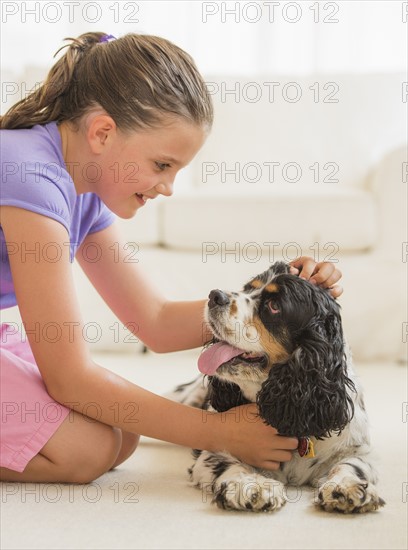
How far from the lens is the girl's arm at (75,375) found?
5.43 feet

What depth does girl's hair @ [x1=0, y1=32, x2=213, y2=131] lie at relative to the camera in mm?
1714

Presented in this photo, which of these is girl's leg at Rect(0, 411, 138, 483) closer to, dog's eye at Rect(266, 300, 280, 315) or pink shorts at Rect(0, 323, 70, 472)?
pink shorts at Rect(0, 323, 70, 472)

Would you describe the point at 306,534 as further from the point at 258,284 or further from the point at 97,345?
the point at 97,345

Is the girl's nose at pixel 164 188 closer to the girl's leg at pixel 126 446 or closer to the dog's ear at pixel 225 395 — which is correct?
the dog's ear at pixel 225 395

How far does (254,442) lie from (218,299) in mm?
313

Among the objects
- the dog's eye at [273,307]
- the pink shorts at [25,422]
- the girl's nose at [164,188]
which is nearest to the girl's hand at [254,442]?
the dog's eye at [273,307]

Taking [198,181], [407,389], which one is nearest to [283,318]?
[407,389]

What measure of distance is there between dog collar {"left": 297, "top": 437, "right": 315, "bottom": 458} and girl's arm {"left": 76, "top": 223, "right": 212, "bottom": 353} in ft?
1.42

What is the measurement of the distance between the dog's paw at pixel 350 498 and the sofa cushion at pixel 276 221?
188 centimetres

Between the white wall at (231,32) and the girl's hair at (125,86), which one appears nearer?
the girl's hair at (125,86)

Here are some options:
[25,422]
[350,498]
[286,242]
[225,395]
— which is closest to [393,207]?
[286,242]

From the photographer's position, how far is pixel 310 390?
1.70 m

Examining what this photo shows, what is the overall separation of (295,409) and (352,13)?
3.66m

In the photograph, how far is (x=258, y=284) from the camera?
6.23ft
